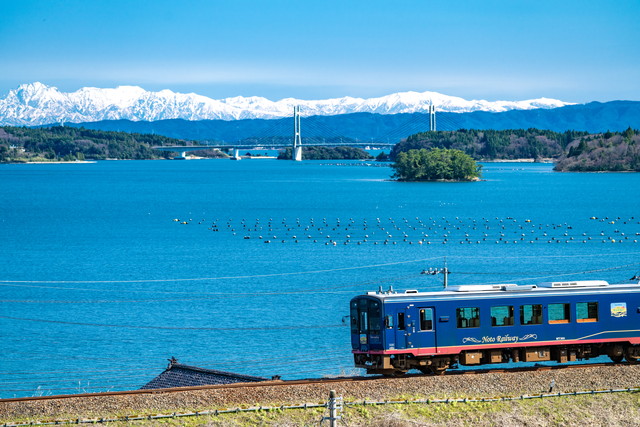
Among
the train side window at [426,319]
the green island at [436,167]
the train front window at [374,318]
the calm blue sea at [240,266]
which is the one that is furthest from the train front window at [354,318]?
the green island at [436,167]

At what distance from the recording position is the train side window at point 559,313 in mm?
23469

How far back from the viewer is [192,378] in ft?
86.4

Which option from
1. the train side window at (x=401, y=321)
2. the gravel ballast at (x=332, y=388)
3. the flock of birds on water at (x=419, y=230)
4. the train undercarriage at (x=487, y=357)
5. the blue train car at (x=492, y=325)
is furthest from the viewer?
the flock of birds on water at (x=419, y=230)

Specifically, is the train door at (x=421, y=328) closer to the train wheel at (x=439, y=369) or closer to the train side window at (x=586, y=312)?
the train wheel at (x=439, y=369)

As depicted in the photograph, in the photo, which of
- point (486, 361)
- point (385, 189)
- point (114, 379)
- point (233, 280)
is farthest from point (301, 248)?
point (385, 189)

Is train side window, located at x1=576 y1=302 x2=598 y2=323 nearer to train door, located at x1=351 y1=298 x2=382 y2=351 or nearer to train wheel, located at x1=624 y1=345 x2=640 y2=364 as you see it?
train wheel, located at x1=624 y1=345 x2=640 y2=364

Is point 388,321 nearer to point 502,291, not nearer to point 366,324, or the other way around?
point 366,324

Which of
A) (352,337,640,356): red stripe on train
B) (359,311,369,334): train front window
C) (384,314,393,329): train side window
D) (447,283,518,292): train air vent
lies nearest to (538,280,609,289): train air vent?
(447,283,518,292): train air vent

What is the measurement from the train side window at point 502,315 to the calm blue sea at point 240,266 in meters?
13.0

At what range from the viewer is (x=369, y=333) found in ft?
73.7

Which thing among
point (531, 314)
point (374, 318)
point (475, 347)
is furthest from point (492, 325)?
point (374, 318)

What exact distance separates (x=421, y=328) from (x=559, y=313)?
3.70 metres

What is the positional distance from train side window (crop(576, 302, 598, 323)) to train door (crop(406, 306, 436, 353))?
386 centimetres

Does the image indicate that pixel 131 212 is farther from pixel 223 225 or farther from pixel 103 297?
pixel 103 297
